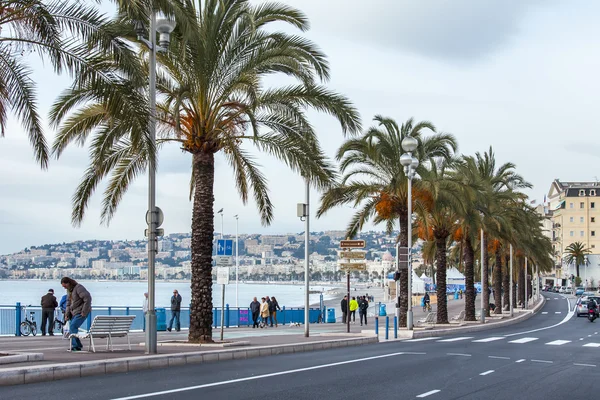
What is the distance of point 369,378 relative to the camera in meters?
14.3

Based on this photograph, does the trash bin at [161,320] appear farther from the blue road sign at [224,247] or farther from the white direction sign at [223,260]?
the blue road sign at [224,247]

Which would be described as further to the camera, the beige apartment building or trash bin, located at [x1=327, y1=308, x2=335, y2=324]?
the beige apartment building

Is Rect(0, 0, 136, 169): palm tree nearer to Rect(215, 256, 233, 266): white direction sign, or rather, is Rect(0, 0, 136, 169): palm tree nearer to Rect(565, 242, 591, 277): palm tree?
Rect(215, 256, 233, 266): white direction sign

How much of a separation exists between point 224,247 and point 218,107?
3.76 metres

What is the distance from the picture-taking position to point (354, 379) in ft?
46.3

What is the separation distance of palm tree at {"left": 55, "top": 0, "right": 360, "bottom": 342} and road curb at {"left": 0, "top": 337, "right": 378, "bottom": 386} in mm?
1989

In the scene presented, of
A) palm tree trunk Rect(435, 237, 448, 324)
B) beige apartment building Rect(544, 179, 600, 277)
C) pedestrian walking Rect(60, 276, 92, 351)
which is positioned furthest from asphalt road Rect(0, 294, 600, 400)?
beige apartment building Rect(544, 179, 600, 277)

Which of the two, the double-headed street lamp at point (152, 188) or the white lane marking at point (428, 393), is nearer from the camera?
the white lane marking at point (428, 393)

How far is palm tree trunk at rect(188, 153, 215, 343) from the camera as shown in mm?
20484

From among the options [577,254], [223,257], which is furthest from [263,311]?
[577,254]

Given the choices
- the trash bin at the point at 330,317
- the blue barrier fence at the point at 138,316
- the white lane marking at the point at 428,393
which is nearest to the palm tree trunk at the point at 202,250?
the blue barrier fence at the point at 138,316

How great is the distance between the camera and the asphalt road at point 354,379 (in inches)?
460

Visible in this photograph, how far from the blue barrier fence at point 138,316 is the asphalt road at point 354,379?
1230cm

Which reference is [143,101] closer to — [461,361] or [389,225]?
[461,361]
